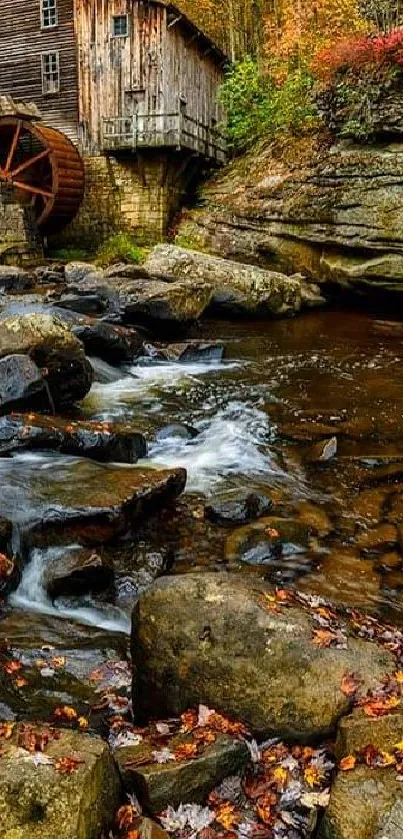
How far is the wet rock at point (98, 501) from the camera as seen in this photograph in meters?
4.56

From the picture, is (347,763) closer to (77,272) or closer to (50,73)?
(77,272)

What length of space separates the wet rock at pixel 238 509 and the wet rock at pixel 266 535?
0.12 m

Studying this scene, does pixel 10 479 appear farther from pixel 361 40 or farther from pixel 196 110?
pixel 196 110

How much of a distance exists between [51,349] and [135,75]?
48.7 feet

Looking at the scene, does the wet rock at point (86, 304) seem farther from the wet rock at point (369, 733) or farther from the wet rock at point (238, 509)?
the wet rock at point (369, 733)

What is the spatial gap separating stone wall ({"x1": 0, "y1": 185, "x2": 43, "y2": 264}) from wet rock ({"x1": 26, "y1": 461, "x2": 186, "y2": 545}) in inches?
567

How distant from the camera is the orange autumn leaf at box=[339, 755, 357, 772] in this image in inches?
91.3

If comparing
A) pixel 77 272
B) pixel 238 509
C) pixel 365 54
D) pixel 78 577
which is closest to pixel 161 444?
pixel 238 509

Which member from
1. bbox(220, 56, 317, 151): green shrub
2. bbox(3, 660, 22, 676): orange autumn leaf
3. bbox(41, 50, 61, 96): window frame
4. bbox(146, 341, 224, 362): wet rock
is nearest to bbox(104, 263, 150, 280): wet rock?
bbox(146, 341, 224, 362): wet rock

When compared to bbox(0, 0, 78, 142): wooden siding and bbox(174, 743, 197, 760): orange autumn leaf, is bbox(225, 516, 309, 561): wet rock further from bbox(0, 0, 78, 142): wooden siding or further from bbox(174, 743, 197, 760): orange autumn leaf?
bbox(0, 0, 78, 142): wooden siding

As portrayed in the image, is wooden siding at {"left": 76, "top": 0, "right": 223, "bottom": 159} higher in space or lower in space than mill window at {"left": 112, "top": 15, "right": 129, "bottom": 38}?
lower

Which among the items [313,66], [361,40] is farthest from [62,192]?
[361,40]

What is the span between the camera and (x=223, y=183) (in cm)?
1877

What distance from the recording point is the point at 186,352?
10648mm
